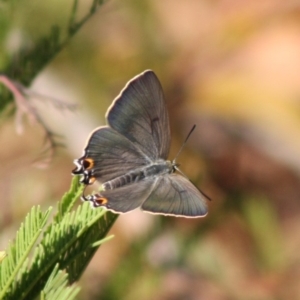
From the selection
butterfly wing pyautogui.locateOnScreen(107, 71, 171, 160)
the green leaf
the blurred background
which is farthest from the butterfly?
the blurred background

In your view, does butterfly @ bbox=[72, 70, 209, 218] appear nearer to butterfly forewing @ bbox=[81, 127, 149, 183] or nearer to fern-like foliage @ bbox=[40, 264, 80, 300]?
butterfly forewing @ bbox=[81, 127, 149, 183]

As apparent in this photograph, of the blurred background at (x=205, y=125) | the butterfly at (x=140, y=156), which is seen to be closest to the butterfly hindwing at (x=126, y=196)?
the butterfly at (x=140, y=156)

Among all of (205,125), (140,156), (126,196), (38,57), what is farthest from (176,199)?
(205,125)

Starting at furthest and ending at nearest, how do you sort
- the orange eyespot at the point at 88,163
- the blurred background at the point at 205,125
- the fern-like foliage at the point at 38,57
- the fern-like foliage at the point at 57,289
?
the blurred background at the point at 205,125 < the fern-like foliage at the point at 38,57 < the orange eyespot at the point at 88,163 < the fern-like foliage at the point at 57,289

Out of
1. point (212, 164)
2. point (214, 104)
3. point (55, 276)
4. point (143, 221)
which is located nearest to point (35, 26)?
point (143, 221)

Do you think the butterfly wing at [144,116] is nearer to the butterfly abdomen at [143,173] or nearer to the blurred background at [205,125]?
the butterfly abdomen at [143,173]
